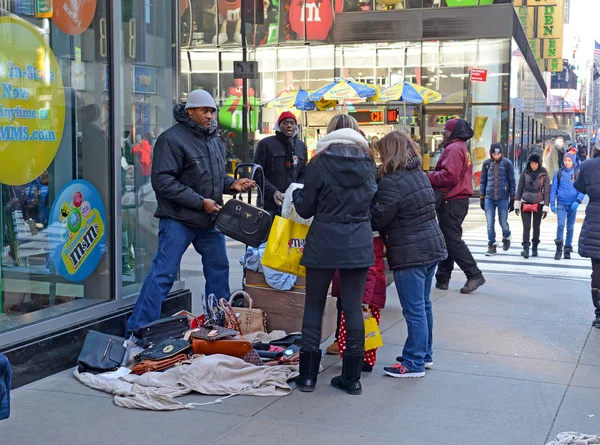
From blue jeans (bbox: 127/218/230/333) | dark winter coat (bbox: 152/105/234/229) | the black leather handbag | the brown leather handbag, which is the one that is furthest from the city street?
dark winter coat (bbox: 152/105/234/229)

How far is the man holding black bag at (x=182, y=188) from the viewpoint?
654cm

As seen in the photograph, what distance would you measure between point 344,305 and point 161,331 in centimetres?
158

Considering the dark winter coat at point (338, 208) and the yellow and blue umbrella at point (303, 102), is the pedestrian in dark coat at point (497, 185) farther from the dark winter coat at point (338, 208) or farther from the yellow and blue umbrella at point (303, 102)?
the yellow and blue umbrella at point (303, 102)

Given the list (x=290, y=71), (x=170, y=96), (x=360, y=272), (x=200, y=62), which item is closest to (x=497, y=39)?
(x=290, y=71)

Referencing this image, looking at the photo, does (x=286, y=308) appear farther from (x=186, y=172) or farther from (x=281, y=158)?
(x=281, y=158)

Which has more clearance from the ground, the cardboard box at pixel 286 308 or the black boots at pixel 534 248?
the cardboard box at pixel 286 308

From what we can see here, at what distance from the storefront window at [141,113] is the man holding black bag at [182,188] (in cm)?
62

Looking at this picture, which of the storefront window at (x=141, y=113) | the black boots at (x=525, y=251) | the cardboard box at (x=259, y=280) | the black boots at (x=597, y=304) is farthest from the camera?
the black boots at (x=525, y=251)

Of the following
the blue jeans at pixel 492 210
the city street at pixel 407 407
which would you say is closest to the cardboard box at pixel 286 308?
the city street at pixel 407 407

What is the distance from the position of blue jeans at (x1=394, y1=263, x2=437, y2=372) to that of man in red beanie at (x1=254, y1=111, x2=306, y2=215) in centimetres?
300

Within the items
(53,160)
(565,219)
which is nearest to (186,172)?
(53,160)

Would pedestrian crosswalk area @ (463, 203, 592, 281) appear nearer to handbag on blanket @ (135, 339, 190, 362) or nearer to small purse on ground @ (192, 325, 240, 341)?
small purse on ground @ (192, 325, 240, 341)

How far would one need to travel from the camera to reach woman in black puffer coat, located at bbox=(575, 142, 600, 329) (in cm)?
782

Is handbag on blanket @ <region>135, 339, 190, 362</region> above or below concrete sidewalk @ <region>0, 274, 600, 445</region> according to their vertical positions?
above
